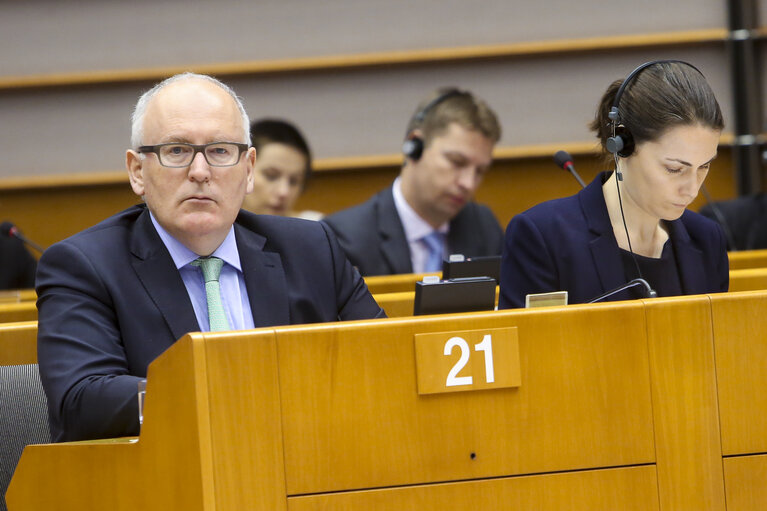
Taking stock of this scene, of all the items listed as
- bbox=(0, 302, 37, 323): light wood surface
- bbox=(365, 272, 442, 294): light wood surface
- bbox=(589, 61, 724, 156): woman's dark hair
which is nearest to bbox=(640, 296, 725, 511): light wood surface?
bbox=(589, 61, 724, 156): woman's dark hair

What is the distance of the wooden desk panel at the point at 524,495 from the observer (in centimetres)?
124

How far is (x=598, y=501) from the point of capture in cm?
129

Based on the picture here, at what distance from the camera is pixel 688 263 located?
212 centimetres

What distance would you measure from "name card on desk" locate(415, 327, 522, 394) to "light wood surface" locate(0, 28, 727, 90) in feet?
11.2

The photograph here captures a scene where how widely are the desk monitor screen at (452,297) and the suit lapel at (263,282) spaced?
0.54m

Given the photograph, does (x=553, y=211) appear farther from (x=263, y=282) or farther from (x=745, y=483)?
(x=745, y=483)

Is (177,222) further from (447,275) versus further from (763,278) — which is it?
(763,278)

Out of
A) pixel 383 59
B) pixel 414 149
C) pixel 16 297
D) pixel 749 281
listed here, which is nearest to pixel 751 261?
pixel 749 281

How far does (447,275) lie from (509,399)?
1.66 ft

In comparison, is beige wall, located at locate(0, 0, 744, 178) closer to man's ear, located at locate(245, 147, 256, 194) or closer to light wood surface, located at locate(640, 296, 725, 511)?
man's ear, located at locate(245, 147, 256, 194)

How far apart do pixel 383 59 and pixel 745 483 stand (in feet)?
11.4

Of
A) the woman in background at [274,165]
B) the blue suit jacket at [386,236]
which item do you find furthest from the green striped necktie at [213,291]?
the woman in background at [274,165]

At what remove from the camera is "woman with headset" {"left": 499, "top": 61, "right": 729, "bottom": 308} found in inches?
77.5

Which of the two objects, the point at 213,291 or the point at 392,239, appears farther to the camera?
the point at 392,239
